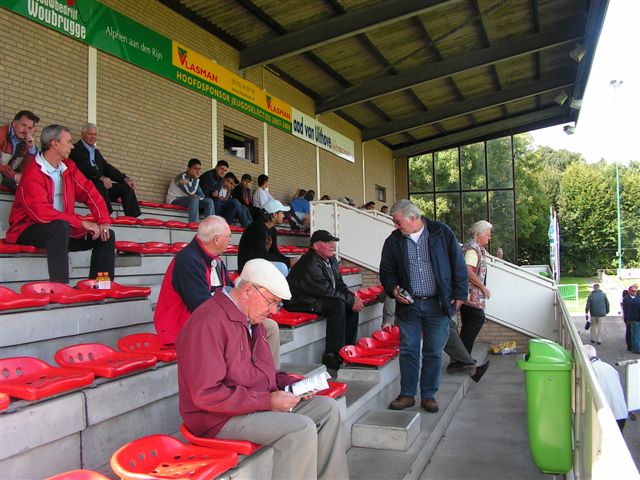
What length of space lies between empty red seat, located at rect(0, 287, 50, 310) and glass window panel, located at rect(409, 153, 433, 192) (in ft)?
70.6

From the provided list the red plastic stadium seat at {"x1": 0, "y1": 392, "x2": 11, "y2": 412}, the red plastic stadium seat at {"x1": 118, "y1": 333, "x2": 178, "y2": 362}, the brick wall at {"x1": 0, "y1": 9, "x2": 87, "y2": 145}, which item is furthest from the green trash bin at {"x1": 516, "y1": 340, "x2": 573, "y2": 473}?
the brick wall at {"x1": 0, "y1": 9, "x2": 87, "y2": 145}

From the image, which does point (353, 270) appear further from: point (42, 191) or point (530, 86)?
point (530, 86)

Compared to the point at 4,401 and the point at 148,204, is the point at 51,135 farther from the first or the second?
the point at 148,204

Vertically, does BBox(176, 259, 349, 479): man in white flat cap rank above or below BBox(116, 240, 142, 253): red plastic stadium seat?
below

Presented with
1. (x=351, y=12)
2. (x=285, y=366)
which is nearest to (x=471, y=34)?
(x=351, y=12)

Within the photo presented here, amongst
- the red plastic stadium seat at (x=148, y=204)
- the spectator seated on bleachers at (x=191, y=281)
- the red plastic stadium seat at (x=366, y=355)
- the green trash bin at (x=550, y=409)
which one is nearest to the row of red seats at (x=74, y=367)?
the spectator seated on bleachers at (x=191, y=281)

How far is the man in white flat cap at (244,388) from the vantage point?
2471 mm

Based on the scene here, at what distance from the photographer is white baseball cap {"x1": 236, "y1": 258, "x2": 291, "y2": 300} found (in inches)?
104

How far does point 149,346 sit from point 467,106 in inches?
647

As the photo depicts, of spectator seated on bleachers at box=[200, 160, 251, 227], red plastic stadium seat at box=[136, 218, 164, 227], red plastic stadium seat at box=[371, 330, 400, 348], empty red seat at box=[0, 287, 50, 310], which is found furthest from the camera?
spectator seated on bleachers at box=[200, 160, 251, 227]

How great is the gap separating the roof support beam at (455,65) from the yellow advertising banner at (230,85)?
2037 millimetres

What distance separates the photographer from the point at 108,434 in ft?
9.36

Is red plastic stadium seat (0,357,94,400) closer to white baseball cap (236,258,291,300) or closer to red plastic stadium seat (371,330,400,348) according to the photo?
white baseball cap (236,258,291,300)

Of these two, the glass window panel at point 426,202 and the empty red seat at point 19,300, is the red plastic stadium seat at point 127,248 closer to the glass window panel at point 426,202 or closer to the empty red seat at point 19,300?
the empty red seat at point 19,300
